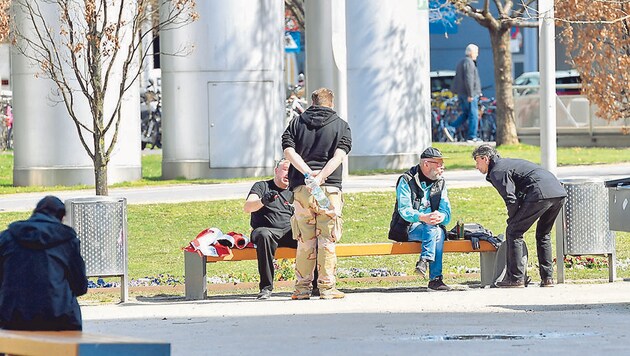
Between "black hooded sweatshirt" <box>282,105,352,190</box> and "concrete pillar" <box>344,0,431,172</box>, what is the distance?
42.2ft

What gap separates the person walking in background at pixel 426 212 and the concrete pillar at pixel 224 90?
33.9 feet

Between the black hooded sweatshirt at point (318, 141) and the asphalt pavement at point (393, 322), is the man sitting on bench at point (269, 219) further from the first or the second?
the black hooded sweatshirt at point (318, 141)

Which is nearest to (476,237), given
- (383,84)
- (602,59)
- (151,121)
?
(602,59)

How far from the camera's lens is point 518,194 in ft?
45.3

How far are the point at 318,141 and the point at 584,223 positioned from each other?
278cm

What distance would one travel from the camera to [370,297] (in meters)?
13.4

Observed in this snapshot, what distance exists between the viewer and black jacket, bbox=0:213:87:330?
28.2 feet

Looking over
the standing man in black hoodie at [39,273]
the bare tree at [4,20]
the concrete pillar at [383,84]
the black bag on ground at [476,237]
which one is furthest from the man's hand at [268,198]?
the concrete pillar at [383,84]

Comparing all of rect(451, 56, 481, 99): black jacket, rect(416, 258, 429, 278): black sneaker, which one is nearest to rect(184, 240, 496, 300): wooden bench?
rect(416, 258, 429, 278): black sneaker

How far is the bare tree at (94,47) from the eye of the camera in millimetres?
16875

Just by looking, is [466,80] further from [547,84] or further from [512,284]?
[512,284]

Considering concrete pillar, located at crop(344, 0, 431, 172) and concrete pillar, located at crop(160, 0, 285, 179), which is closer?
concrete pillar, located at crop(160, 0, 285, 179)

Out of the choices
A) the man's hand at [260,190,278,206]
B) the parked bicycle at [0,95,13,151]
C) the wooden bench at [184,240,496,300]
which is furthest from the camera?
the parked bicycle at [0,95,13,151]

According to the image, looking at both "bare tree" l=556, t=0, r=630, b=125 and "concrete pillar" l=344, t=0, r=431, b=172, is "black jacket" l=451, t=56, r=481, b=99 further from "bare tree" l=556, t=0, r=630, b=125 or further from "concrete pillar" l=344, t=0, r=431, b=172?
"bare tree" l=556, t=0, r=630, b=125
